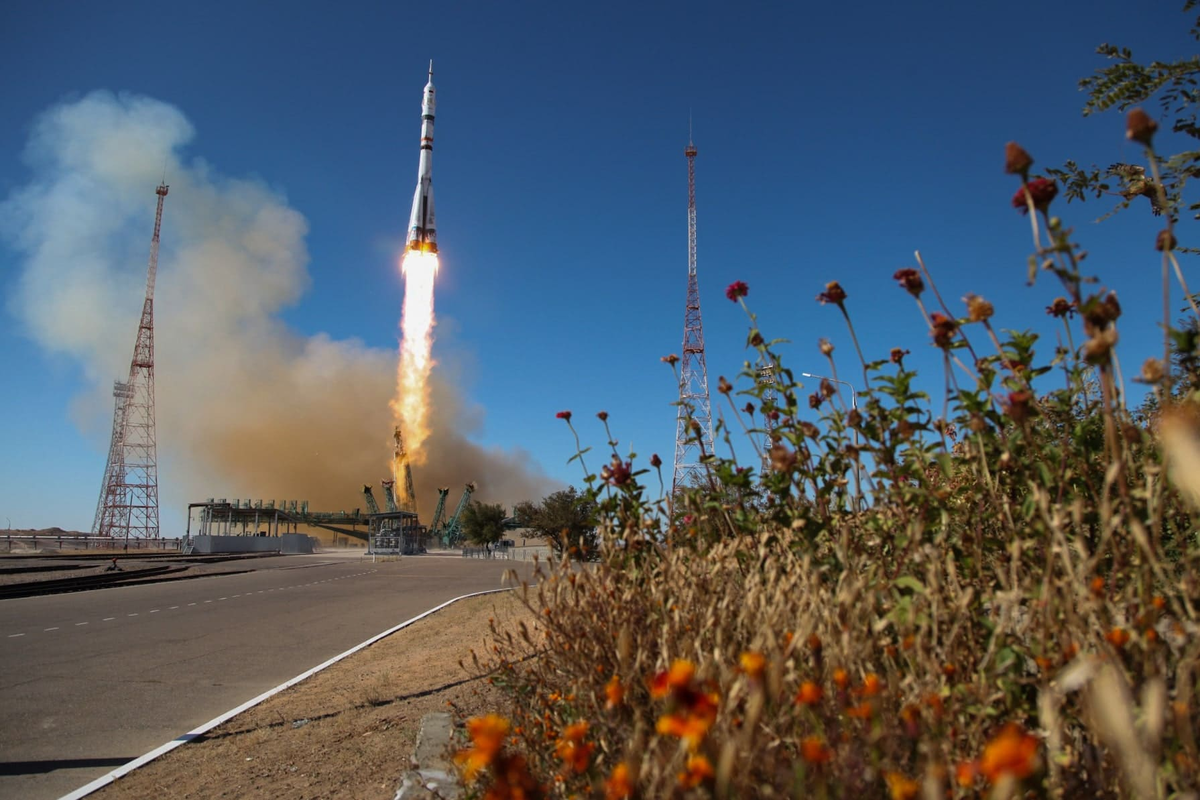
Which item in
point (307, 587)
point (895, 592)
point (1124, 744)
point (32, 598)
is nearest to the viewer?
point (1124, 744)

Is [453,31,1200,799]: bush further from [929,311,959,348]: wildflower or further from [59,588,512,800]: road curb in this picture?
[59,588,512,800]: road curb

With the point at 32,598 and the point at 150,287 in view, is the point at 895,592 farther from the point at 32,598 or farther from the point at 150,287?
the point at 150,287

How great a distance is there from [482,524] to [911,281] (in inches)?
2630

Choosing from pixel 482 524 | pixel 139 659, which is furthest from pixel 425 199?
pixel 139 659

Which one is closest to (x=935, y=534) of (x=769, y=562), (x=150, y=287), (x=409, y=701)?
(x=769, y=562)

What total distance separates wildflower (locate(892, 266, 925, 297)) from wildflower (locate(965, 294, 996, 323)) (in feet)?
0.60

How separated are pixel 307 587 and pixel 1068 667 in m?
21.5

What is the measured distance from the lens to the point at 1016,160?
82.2 inches

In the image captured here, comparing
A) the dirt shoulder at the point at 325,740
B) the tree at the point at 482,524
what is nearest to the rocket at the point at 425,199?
the tree at the point at 482,524

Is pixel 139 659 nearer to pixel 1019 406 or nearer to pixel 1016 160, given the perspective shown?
pixel 1019 406

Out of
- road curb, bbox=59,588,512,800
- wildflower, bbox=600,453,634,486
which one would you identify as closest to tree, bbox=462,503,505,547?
road curb, bbox=59,588,512,800

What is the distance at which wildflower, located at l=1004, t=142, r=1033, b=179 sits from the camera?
2070mm

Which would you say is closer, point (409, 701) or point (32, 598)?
point (409, 701)

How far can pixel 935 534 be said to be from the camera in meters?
2.82
